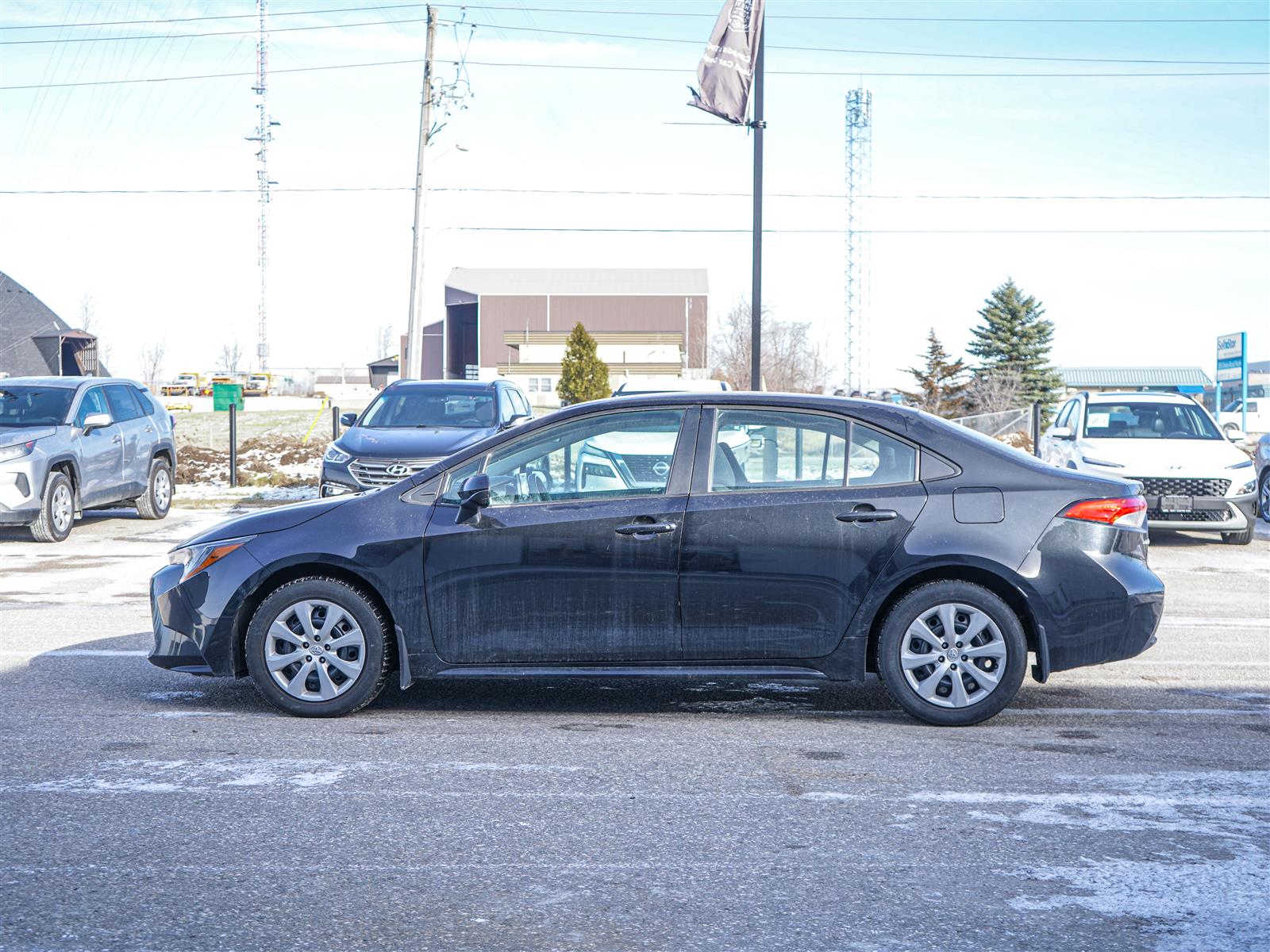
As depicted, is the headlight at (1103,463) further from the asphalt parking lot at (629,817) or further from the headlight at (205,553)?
the headlight at (205,553)

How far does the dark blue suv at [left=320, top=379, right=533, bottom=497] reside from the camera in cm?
1355

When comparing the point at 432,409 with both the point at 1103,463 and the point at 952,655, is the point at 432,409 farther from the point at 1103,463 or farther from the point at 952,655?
the point at 952,655

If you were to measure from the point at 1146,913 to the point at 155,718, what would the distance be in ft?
14.6

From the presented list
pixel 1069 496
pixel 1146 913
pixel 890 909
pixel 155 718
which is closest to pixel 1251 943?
pixel 1146 913

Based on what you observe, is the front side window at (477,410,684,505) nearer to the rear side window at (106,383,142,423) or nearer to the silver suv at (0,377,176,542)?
the silver suv at (0,377,176,542)

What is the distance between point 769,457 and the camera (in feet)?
20.1

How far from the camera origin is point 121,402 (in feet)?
51.9

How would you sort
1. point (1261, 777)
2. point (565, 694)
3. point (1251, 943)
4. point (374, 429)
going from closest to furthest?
point (1251, 943) < point (1261, 777) < point (565, 694) < point (374, 429)

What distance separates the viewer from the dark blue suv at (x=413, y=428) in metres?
13.6

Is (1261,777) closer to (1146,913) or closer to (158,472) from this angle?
(1146,913)

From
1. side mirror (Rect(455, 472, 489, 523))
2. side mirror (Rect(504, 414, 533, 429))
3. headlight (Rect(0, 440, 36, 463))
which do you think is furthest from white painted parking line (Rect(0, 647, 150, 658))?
side mirror (Rect(504, 414, 533, 429))

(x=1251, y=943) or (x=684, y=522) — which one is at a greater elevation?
(x=684, y=522)

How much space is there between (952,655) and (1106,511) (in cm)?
100

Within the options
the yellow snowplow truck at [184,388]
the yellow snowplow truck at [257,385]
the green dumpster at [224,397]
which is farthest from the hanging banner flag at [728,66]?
the yellow snowplow truck at [184,388]
